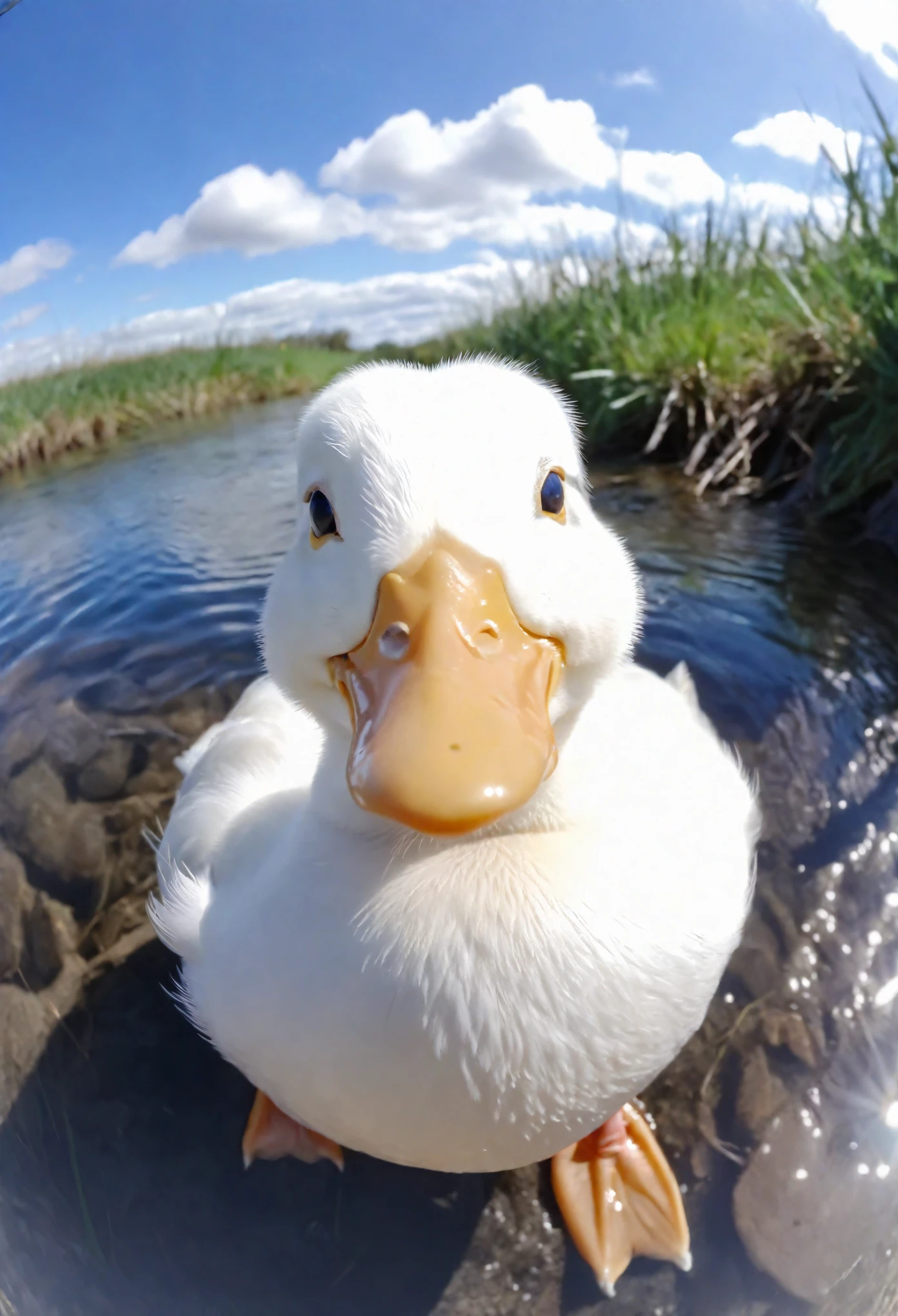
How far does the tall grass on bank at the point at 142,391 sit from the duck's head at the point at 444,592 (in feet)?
2.77

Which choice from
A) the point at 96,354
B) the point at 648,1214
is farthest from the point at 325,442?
the point at 648,1214

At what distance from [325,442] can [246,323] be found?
82cm

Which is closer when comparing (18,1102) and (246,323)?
(18,1102)

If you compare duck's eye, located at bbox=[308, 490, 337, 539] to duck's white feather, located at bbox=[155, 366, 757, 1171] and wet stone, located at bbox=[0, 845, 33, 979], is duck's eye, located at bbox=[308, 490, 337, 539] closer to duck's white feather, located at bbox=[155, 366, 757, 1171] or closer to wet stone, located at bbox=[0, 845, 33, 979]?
duck's white feather, located at bbox=[155, 366, 757, 1171]

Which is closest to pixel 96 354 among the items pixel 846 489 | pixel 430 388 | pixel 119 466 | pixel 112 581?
pixel 119 466

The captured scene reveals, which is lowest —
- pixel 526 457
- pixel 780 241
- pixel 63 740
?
pixel 63 740

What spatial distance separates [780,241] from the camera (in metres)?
2.66

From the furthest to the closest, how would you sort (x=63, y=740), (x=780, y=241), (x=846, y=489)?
(x=780, y=241), (x=846, y=489), (x=63, y=740)

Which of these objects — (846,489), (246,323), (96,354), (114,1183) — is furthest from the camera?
(846,489)

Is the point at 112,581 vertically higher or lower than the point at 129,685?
higher

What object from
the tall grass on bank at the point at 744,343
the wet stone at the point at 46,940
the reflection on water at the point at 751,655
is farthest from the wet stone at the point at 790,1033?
the tall grass on bank at the point at 744,343

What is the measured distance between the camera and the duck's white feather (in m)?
1.10

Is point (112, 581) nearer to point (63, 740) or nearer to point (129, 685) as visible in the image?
point (129, 685)

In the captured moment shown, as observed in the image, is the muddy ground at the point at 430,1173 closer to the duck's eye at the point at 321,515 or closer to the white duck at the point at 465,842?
the white duck at the point at 465,842
